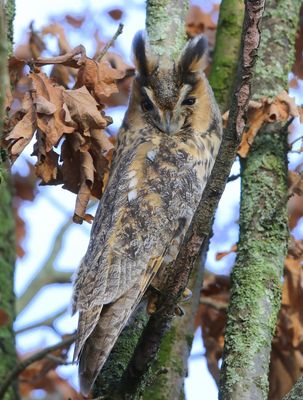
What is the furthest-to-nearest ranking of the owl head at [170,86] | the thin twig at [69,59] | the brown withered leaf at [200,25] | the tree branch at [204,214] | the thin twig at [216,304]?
the brown withered leaf at [200,25] < the thin twig at [216,304] < the owl head at [170,86] < the thin twig at [69,59] < the tree branch at [204,214]

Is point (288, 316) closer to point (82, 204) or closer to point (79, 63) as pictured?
point (82, 204)

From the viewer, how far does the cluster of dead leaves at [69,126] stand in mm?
3361

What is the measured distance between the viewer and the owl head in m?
4.12

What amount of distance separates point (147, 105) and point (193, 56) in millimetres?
320

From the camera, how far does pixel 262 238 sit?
3.87m

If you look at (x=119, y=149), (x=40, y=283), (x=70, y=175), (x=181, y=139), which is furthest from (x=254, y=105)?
(x=40, y=283)

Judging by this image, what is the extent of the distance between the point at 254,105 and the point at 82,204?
0.99m

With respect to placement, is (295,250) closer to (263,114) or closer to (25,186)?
(263,114)

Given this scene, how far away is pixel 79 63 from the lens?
144 inches

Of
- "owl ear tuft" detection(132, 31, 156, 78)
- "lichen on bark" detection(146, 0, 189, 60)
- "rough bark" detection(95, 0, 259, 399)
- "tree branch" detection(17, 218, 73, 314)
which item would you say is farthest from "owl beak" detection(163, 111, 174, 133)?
"tree branch" detection(17, 218, 73, 314)

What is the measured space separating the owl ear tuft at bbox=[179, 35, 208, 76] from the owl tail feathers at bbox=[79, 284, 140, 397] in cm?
121

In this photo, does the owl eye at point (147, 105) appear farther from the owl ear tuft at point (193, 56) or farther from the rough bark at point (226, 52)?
the rough bark at point (226, 52)

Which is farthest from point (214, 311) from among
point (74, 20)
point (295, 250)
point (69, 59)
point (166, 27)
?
point (74, 20)

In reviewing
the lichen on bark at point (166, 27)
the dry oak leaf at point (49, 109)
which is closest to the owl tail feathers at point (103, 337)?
the dry oak leaf at point (49, 109)
